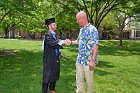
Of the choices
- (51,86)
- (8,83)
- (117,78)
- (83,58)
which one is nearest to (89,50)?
(83,58)

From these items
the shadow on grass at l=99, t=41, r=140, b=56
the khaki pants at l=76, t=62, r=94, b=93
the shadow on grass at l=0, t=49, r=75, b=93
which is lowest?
the shadow on grass at l=0, t=49, r=75, b=93

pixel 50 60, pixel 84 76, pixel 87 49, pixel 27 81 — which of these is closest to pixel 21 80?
pixel 27 81

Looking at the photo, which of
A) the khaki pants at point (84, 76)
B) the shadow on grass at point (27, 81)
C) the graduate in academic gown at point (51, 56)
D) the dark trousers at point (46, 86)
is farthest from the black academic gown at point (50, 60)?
the shadow on grass at point (27, 81)

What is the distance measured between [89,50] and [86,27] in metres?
0.49

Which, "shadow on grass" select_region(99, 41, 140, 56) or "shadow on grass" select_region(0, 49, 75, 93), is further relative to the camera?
"shadow on grass" select_region(99, 41, 140, 56)

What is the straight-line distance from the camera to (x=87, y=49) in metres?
6.93

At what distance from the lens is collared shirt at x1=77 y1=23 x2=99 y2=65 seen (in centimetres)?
684

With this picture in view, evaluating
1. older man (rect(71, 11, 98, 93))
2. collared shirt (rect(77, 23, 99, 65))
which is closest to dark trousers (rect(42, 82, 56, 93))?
older man (rect(71, 11, 98, 93))

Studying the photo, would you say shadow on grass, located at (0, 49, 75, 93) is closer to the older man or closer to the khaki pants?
the khaki pants

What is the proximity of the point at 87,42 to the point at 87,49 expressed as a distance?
0.15 m

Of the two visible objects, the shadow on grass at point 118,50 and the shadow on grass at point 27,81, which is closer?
the shadow on grass at point 27,81

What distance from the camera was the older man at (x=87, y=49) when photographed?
6801 mm

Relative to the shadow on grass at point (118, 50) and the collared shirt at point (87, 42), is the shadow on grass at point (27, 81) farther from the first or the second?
the shadow on grass at point (118, 50)

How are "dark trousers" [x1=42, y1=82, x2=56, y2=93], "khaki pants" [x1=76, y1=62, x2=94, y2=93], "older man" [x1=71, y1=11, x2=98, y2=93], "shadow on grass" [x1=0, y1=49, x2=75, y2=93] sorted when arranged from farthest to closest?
"shadow on grass" [x1=0, y1=49, x2=75, y2=93] < "dark trousers" [x1=42, y1=82, x2=56, y2=93] < "khaki pants" [x1=76, y1=62, x2=94, y2=93] < "older man" [x1=71, y1=11, x2=98, y2=93]
